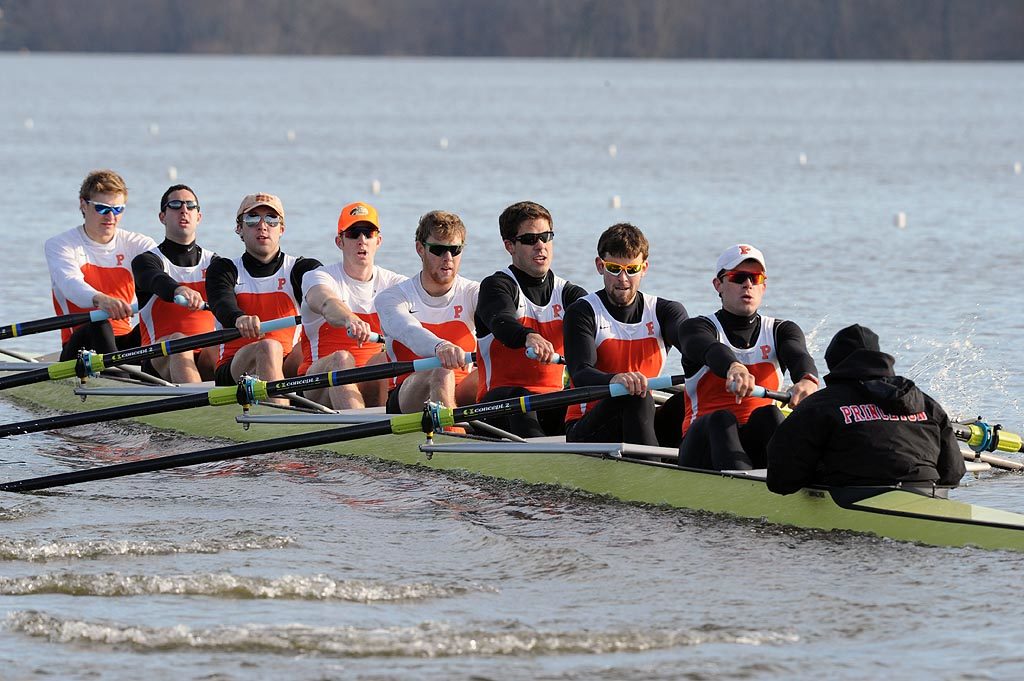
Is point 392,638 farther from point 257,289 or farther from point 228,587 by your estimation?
point 257,289

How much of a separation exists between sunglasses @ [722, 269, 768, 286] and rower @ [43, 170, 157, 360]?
16.0 ft

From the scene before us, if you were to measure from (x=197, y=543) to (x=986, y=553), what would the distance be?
359 centimetres

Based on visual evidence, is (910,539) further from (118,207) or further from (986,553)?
(118,207)

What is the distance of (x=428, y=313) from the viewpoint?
32.0 ft

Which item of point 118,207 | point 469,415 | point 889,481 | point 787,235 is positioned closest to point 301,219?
point 787,235

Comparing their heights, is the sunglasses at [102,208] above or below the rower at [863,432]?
above

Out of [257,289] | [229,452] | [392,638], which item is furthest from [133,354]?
[392,638]

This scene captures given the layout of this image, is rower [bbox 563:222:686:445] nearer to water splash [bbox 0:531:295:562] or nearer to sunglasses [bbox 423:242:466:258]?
sunglasses [bbox 423:242:466:258]

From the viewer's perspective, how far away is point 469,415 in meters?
8.69

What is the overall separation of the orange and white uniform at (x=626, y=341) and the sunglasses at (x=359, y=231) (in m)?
1.99

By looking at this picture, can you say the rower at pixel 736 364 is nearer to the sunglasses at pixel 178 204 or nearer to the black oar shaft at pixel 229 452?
the black oar shaft at pixel 229 452

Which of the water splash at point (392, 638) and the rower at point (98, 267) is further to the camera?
the rower at point (98, 267)

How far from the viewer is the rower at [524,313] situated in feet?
29.6

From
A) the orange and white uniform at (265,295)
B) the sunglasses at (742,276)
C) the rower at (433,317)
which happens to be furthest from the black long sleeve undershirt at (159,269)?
the sunglasses at (742,276)
